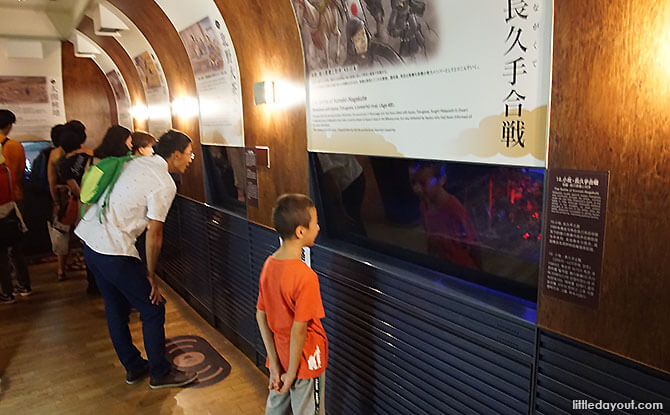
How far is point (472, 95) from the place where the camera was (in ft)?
5.77

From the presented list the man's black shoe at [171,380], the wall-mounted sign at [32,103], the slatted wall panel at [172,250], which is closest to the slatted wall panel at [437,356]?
the man's black shoe at [171,380]

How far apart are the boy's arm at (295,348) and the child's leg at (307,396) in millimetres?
62

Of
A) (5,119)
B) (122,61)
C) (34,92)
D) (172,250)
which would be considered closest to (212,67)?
(172,250)

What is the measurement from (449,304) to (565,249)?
581 millimetres

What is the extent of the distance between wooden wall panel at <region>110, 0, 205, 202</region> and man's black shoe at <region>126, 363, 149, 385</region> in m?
1.63

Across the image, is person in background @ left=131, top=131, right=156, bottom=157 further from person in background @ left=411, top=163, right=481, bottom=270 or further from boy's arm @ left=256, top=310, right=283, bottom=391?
person in background @ left=411, top=163, right=481, bottom=270

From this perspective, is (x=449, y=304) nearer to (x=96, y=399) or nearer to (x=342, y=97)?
(x=342, y=97)

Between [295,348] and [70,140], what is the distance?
12.3 feet

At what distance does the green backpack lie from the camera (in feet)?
10.1

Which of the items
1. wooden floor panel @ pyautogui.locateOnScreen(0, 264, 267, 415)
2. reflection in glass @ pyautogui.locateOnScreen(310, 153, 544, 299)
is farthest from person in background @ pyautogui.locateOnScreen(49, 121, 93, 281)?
reflection in glass @ pyautogui.locateOnScreen(310, 153, 544, 299)

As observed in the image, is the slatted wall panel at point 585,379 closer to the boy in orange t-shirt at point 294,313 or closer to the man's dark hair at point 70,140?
the boy in orange t-shirt at point 294,313

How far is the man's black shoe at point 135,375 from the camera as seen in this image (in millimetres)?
3487

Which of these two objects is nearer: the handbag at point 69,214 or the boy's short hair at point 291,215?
the boy's short hair at point 291,215

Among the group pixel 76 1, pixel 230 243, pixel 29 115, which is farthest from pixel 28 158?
pixel 230 243
